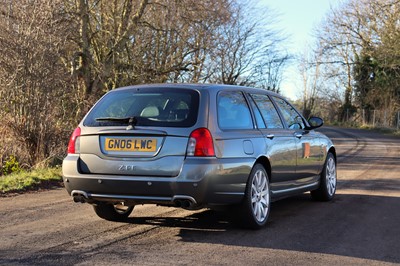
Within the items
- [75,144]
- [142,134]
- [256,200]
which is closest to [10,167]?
[75,144]

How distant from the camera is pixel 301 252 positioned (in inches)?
208

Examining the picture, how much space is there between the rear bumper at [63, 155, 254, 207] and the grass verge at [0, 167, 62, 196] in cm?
353

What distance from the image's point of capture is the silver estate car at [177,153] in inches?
218

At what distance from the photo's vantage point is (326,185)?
842 cm

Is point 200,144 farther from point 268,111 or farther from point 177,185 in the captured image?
point 268,111

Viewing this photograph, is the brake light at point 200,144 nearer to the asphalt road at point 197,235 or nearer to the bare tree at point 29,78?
the asphalt road at point 197,235

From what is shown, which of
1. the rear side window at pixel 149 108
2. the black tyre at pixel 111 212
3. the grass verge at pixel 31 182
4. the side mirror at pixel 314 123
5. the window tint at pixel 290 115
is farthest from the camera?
the grass verge at pixel 31 182

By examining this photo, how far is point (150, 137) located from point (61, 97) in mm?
8414

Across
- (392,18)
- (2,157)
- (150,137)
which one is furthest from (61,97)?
(392,18)

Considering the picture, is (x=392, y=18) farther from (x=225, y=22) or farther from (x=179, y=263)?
(x=179, y=263)

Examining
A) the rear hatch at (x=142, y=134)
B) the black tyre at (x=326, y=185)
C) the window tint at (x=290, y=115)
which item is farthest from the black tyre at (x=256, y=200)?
the black tyre at (x=326, y=185)

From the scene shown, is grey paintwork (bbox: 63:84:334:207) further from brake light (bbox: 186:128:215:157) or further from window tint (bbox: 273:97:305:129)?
window tint (bbox: 273:97:305:129)

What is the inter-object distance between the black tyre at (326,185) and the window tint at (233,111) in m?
2.42

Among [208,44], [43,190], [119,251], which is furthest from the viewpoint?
[208,44]
